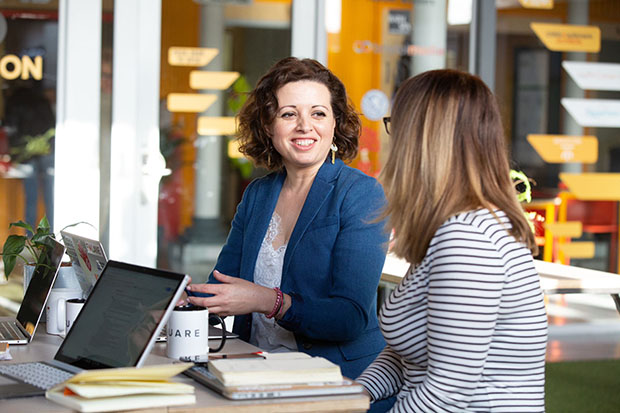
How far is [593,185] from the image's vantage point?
624 cm

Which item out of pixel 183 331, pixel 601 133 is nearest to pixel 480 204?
pixel 183 331

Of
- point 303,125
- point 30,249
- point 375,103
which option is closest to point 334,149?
point 303,125

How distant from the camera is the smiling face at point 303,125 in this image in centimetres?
270

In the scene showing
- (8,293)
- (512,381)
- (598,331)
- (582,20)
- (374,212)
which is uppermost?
(582,20)

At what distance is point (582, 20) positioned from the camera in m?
6.16

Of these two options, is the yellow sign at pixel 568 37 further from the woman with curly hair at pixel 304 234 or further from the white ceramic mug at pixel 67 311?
the white ceramic mug at pixel 67 311

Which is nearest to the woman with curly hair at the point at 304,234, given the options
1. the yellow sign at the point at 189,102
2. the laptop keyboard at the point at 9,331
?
the laptop keyboard at the point at 9,331

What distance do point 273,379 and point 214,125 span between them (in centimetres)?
390

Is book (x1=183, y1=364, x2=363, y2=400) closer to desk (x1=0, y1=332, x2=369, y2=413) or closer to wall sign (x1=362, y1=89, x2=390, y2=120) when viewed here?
desk (x1=0, y1=332, x2=369, y2=413)

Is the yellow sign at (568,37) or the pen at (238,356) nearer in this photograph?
the pen at (238,356)

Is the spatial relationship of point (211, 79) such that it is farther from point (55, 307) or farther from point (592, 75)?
point (55, 307)

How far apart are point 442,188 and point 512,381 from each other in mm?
418

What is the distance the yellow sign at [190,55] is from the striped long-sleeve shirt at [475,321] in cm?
373

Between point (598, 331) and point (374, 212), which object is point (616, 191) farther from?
point (374, 212)
